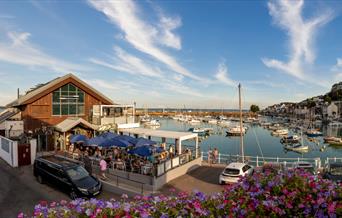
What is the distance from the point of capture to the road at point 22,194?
43.5 feet

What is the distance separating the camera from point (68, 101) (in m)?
28.7

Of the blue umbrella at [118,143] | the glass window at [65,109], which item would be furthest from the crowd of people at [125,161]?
the glass window at [65,109]

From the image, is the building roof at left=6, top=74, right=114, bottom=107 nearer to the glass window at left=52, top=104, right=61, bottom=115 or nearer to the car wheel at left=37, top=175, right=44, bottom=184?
the glass window at left=52, top=104, right=61, bottom=115

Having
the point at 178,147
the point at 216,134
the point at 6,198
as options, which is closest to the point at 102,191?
the point at 6,198

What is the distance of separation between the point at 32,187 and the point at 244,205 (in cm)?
1549

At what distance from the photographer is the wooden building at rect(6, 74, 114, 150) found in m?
25.9

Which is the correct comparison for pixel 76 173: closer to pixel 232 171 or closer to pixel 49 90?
pixel 232 171

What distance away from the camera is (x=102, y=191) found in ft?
53.5

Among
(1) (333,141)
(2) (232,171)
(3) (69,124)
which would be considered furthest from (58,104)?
(1) (333,141)

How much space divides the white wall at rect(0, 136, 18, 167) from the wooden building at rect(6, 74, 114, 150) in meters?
2.29

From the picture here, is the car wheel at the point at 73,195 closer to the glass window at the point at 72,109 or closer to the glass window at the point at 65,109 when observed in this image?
the glass window at the point at 65,109

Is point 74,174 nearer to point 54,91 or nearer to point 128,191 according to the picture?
point 128,191

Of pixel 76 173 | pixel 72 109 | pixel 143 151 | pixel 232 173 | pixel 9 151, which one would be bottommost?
pixel 232 173

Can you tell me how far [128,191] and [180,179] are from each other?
4531 millimetres
